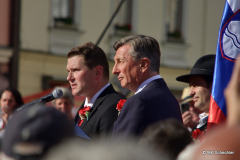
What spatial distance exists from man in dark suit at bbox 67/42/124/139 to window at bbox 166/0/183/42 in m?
12.5

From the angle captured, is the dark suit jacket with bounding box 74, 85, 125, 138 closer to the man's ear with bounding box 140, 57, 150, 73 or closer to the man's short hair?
the man's short hair

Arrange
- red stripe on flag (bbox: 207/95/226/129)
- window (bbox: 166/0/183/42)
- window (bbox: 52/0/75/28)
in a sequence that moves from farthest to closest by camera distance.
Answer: window (bbox: 166/0/183/42) < window (bbox: 52/0/75/28) < red stripe on flag (bbox: 207/95/226/129)

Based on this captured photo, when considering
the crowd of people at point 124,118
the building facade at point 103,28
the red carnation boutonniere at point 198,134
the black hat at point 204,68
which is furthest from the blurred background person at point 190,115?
the building facade at point 103,28

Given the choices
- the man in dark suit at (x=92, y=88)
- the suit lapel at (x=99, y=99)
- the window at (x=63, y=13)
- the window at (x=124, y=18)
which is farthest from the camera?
the window at (x=124, y=18)

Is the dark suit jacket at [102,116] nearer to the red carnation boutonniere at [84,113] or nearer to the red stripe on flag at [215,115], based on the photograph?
the red carnation boutonniere at [84,113]

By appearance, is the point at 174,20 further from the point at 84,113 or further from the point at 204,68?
the point at 84,113

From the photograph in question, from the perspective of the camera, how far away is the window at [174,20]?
16.6 metres

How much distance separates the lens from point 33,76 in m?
13.5

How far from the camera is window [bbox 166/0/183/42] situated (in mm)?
16594

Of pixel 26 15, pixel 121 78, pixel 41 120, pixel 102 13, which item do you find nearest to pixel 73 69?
pixel 121 78

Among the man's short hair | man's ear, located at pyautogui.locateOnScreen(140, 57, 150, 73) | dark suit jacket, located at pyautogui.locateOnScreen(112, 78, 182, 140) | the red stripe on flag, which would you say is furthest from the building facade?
dark suit jacket, located at pyautogui.locateOnScreen(112, 78, 182, 140)

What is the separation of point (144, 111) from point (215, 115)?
2.35ft

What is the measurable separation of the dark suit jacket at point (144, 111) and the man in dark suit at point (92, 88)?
496 mm

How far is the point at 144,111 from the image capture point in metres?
3.17
